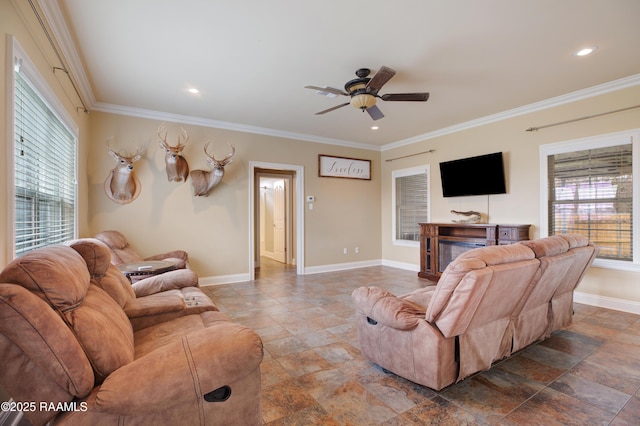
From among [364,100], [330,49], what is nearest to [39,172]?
[330,49]

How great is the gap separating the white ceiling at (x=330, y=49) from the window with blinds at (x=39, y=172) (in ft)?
2.31

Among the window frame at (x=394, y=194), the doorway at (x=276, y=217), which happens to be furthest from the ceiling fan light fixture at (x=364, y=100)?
the doorway at (x=276, y=217)

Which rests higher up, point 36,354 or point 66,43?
point 66,43

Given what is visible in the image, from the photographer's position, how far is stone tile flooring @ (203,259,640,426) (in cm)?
179

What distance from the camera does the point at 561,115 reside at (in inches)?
164

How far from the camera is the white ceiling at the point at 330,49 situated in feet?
7.84

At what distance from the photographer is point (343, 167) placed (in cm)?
656

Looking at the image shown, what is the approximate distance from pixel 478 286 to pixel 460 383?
88 centimetres

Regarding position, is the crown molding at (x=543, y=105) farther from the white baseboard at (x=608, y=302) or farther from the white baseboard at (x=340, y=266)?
the white baseboard at (x=340, y=266)

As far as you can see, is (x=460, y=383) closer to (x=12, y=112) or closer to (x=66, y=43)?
(x=12, y=112)

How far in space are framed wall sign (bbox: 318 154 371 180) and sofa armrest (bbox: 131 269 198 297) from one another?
12.7 ft

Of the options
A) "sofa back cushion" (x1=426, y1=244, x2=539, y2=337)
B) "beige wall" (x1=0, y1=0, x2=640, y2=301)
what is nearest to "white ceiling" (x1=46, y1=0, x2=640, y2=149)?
"beige wall" (x1=0, y1=0, x2=640, y2=301)

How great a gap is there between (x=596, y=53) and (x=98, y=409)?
4.67m

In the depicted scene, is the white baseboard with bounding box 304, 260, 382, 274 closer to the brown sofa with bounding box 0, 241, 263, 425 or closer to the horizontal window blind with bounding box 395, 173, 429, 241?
the horizontal window blind with bounding box 395, 173, 429, 241
